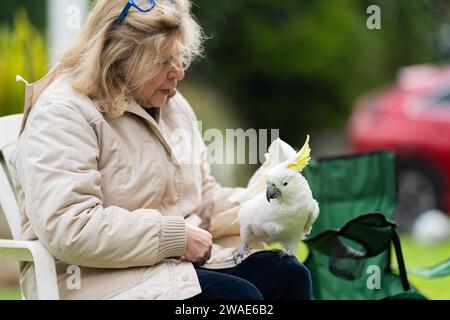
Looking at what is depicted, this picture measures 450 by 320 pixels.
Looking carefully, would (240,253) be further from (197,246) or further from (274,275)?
(197,246)

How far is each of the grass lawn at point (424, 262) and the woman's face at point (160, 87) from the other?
2145mm

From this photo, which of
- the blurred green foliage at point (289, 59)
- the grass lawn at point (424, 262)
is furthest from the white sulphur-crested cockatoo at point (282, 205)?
the blurred green foliage at point (289, 59)

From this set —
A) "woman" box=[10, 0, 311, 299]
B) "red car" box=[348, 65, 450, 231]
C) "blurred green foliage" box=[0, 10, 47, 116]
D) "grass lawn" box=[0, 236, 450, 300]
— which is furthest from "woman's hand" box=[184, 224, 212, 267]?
"red car" box=[348, 65, 450, 231]

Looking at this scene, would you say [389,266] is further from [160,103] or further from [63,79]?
[63,79]

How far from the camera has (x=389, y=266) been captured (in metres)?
3.34

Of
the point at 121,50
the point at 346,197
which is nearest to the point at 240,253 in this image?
the point at 121,50

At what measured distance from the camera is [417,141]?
303 inches

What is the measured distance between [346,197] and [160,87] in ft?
3.81

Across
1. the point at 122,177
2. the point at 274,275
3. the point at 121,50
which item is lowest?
the point at 274,275

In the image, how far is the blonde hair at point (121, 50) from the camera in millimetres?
2561

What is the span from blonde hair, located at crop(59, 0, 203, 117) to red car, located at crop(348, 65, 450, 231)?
5275 millimetres

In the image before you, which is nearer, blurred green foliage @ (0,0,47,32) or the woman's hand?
the woman's hand

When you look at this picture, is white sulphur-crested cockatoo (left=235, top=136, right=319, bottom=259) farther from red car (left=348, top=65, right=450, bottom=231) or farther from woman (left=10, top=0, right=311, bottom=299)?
Answer: red car (left=348, top=65, right=450, bottom=231)

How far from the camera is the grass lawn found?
15.6ft
